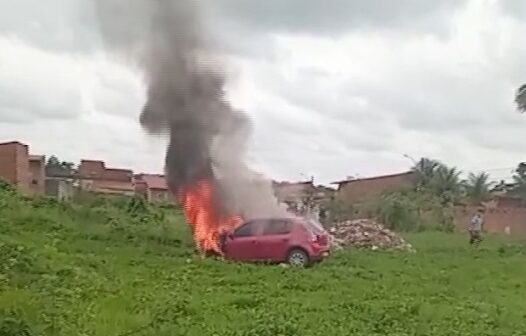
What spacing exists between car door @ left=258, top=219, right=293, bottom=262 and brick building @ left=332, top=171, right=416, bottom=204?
132 feet

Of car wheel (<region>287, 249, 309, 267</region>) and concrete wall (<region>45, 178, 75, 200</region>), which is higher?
concrete wall (<region>45, 178, 75, 200</region>)

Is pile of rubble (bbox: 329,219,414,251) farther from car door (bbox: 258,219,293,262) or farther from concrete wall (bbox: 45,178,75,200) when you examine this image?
concrete wall (bbox: 45,178,75,200)

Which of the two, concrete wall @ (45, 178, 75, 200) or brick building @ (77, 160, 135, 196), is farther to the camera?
brick building @ (77, 160, 135, 196)

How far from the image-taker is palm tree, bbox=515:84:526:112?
175 ft

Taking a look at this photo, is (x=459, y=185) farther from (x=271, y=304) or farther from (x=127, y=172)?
(x=271, y=304)

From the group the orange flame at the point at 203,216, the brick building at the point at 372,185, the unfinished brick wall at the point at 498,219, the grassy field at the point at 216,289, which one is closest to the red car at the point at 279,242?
the grassy field at the point at 216,289

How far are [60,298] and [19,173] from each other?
29.7 metres

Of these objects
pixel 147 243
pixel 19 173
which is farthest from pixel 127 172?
pixel 147 243

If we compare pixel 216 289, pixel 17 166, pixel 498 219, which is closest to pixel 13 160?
pixel 17 166

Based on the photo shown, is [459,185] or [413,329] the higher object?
[459,185]

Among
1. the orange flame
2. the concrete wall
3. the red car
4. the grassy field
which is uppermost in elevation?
the concrete wall

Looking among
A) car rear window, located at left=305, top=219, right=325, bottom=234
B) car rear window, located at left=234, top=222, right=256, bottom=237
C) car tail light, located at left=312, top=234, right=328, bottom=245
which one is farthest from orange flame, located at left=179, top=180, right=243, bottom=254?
car tail light, located at left=312, top=234, right=328, bottom=245

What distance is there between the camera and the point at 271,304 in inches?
656

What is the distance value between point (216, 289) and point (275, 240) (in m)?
7.65
